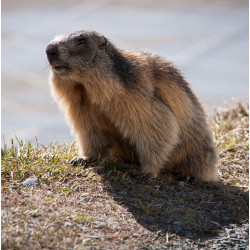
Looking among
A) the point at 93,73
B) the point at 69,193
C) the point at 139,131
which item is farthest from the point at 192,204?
the point at 93,73

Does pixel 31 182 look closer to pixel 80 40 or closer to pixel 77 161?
pixel 77 161

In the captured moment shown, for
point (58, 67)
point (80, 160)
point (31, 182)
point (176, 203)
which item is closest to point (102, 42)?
point (58, 67)

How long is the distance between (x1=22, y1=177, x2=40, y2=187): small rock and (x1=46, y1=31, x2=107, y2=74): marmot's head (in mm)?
1487

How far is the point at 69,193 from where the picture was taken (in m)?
5.93

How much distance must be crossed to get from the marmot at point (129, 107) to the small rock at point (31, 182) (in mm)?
937

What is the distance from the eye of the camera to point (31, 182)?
5.92 meters

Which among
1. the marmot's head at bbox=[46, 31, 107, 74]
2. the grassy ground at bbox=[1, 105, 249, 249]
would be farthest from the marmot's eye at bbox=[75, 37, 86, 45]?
the grassy ground at bbox=[1, 105, 249, 249]

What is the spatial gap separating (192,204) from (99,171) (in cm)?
144

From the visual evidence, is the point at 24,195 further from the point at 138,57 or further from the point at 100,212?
the point at 138,57

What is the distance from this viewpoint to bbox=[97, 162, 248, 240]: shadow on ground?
225 inches

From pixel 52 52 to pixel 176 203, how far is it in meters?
2.70

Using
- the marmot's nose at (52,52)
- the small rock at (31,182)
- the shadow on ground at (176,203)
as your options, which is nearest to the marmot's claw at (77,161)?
the shadow on ground at (176,203)

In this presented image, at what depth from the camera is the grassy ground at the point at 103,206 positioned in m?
4.82

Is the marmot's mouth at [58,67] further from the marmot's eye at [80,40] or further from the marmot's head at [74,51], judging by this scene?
the marmot's eye at [80,40]
